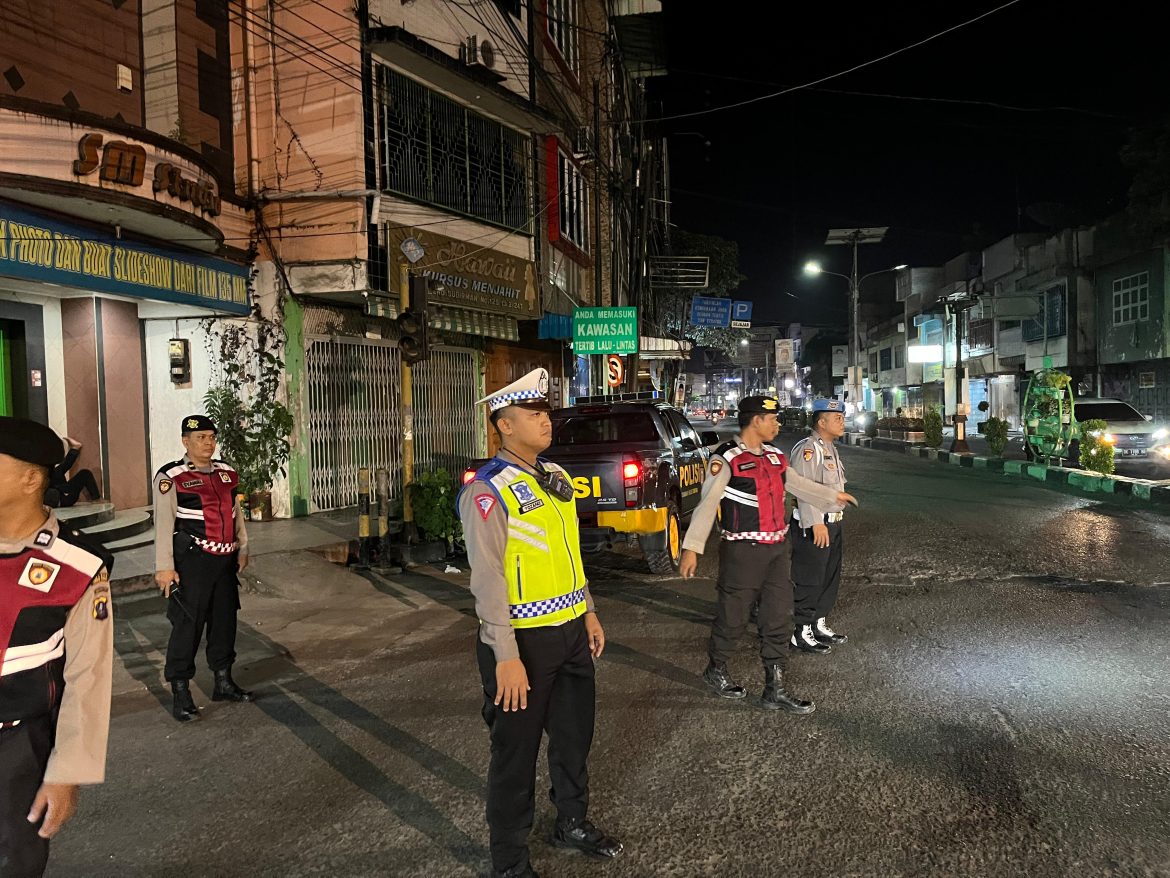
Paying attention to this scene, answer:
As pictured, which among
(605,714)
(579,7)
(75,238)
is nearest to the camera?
(605,714)

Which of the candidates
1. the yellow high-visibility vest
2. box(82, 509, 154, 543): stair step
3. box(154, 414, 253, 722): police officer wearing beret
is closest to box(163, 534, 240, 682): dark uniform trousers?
box(154, 414, 253, 722): police officer wearing beret

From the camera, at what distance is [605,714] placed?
185 inches

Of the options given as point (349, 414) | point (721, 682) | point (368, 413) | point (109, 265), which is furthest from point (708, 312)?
point (721, 682)

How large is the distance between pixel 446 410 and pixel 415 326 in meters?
6.22

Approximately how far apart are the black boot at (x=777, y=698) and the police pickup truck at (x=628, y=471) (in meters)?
3.41

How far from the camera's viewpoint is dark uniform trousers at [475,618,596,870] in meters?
2.95

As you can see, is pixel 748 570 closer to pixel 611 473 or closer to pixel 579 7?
pixel 611 473

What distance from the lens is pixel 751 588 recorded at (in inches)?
194

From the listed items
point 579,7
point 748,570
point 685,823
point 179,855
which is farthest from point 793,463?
point 579,7

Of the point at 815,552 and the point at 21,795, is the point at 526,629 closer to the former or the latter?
the point at 21,795

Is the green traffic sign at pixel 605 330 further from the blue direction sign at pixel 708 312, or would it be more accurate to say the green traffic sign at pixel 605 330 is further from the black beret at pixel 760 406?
the blue direction sign at pixel 708 312

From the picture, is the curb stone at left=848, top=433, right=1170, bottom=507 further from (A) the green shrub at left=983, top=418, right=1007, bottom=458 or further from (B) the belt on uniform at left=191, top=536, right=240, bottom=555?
(B) the belt on uniform at left=191, top=536, right=240, bottom=555

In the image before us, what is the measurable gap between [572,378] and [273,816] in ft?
64.0

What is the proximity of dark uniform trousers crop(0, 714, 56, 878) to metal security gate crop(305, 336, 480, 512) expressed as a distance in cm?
964
